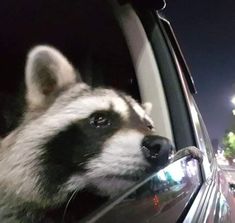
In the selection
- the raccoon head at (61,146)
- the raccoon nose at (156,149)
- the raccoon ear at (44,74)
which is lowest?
the raccoon nose at (156,149)

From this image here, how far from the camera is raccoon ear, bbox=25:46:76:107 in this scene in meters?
1.05

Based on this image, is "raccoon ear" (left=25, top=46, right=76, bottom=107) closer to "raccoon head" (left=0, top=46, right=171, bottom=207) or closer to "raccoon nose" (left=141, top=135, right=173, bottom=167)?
"raccoon head" (left=0, top=46, right=171, bottom=207)

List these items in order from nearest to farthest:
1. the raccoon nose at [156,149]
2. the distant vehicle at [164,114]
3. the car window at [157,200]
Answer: the car window at [157,200]
the raccoon nose at [156,149]
the distant vehicle at [164,114]

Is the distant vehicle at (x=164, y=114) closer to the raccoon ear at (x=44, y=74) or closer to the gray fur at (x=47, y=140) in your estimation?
the gray fur at (x=47, y=140)

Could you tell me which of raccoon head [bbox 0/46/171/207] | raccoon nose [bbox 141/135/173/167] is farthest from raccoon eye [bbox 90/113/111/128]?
raccoon nose [bbox 141/135/173/167]

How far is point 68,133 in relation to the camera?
3.59ft

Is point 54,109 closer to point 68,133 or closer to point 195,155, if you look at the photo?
point 68,133

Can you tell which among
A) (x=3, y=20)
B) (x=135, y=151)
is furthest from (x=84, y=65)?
(x=135, y=151)

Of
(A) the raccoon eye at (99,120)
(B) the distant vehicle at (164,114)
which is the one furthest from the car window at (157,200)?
(A) the raccoon eye at (99,120)

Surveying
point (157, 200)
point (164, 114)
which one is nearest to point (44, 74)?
point (157, 200)

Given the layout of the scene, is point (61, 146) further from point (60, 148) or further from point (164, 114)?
point (164, 114)

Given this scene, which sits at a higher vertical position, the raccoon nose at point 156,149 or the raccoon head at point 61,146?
the raccoon head at point 61,146

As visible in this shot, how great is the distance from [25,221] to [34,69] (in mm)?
266

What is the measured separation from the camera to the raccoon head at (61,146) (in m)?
1.01
